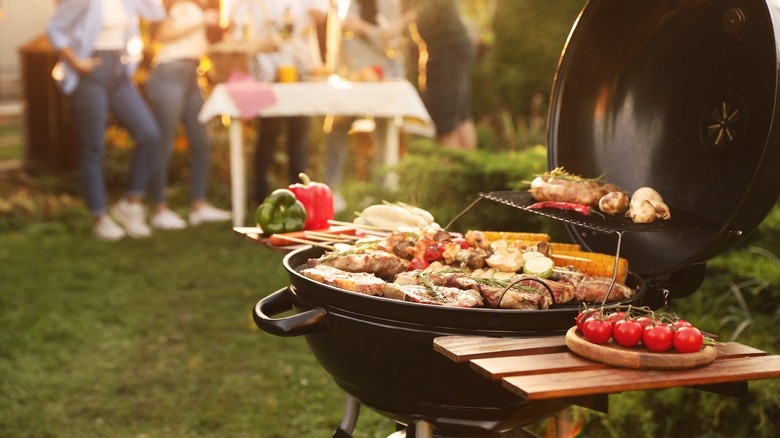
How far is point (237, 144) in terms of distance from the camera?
307 inches

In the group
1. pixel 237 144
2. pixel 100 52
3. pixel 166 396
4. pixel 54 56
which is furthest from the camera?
pixel 54 56

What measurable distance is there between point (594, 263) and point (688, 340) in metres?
0.67

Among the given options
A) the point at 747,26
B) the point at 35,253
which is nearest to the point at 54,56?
the point at 35,253

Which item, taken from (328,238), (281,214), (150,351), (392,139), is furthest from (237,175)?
(328,238)

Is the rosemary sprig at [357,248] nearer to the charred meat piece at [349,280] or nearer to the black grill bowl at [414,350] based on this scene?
the charred meat piece at [349,280]

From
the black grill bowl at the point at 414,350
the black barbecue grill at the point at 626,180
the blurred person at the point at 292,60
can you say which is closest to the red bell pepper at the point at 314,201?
the black barbecue grill at the point at 626,180

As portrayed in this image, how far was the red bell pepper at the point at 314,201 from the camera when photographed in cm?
312

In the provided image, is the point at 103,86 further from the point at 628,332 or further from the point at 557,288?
the point at 628,332

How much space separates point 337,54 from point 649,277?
6.08 meters

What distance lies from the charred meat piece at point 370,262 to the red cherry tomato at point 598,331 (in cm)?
75

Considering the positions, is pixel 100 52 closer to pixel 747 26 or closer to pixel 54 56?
pixel 54 56

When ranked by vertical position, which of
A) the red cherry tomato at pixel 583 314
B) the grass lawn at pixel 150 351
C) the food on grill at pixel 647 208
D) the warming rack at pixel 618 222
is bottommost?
the grass lawn at pixel 150 351

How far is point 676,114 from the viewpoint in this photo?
8.38ft

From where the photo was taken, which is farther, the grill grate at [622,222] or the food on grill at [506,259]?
the food on grill at [506,259]
